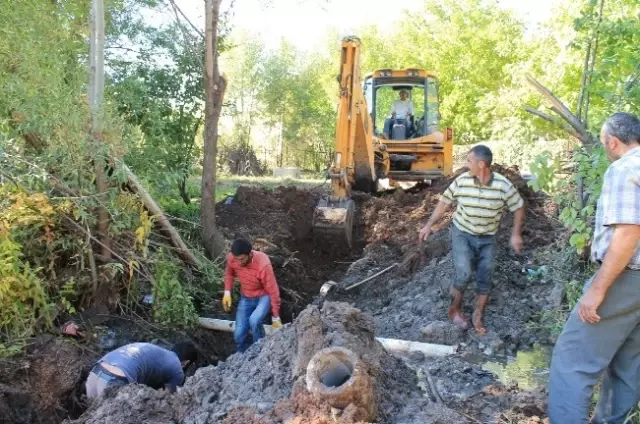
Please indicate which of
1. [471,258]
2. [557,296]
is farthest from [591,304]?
[557,296]

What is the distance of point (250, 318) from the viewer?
6.90m

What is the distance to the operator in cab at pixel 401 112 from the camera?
14577mm

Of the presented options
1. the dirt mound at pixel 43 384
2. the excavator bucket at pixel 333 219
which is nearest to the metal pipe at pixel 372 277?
the excavator bucket at pixel 333 219

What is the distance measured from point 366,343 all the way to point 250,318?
2.64 metres

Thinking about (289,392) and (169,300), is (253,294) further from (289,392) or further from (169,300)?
(289,392)

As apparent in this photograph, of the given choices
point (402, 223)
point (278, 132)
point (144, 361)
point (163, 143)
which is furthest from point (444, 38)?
point (144, 361)

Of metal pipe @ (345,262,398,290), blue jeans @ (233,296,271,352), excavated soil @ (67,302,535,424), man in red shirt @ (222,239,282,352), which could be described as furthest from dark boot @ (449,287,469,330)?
metal pipe @ (345,262,398,290)

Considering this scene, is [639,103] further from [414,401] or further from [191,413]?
[191,413]

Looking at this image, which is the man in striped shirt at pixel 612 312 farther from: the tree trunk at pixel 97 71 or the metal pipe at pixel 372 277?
the metal pipe at pixel 372 277

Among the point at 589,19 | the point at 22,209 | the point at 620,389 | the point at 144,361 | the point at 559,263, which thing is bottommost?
the point at 144,361

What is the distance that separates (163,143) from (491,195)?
5642mm

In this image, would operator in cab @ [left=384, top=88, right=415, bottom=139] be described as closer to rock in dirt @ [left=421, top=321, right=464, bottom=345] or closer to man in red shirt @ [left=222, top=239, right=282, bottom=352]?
man in red shirt @ [left=222, top=239, right=282, bottom=352]

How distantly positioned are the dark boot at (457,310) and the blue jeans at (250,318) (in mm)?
1972

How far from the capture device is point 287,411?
373 centimetres
